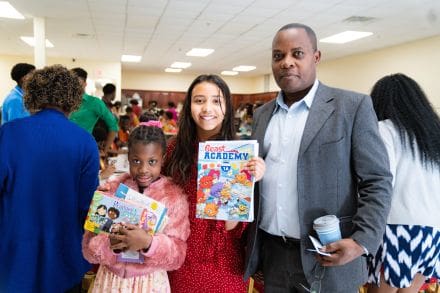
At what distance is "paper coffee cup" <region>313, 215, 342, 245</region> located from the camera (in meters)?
1.37

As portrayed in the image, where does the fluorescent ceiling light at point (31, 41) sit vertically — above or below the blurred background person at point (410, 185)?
above

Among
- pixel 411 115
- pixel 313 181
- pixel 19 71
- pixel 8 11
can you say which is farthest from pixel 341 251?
pixel 8 11

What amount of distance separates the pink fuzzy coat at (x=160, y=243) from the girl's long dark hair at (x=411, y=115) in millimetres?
1296

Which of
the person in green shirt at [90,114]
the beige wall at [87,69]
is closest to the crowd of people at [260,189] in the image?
the person in green shirt at [90,114]

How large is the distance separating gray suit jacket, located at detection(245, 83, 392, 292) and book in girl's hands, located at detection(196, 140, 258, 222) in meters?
0.21

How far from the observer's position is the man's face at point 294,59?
1.53 metres

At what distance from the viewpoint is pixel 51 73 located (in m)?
1.98

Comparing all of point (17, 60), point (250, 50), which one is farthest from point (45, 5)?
point (17, 60)

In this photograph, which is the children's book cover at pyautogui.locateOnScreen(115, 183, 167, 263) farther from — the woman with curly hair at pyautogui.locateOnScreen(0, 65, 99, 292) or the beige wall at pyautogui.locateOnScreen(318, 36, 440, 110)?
the beige wall at pyautogui.locateOnScreen(318, 36, 440, 110)

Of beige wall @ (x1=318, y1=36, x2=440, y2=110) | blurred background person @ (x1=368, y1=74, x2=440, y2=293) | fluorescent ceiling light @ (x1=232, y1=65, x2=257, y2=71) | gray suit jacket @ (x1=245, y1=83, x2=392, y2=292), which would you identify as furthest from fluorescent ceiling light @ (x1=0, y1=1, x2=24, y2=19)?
fluorescent ceiling light @ (x1=232, y1=65, x2=257, y2=71)

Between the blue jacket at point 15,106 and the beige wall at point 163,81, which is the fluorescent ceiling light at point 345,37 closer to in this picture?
the blue jacket at point 15,106

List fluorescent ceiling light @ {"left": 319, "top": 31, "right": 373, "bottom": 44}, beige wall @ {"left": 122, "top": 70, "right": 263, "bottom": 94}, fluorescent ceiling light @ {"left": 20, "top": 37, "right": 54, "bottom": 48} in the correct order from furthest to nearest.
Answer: beige wall @ {"left": 122, "top": 70, "right": 263, "bottom": 94} < fluorescent ceiling light @ {"left": 20, "top": 37, "right": 54, "bottom": 48} < fluorescent ceiling light @ {"left": 319, "top": 31, "right": 373, "bottom": 44}

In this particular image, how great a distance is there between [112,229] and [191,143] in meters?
0.59

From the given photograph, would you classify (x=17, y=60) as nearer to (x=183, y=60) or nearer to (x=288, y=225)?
(x=183, y=60)
